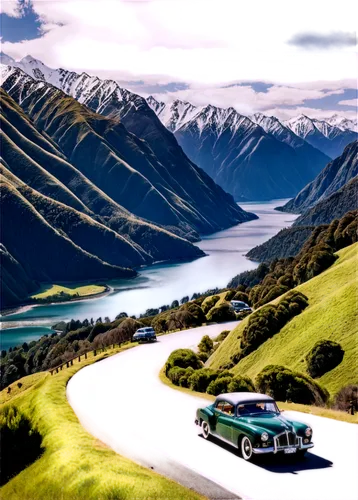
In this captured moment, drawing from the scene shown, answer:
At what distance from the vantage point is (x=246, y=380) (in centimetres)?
2794

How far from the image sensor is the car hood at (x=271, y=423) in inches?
628

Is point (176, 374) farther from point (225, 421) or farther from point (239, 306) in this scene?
point (239, 306)

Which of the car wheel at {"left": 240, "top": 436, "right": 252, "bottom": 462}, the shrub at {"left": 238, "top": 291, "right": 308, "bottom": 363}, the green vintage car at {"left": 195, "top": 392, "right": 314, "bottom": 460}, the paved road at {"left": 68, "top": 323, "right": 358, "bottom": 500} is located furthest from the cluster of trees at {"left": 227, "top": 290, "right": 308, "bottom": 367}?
the car wheel at {"left": 240, "top": 436, "right": 252, "bottom": 462}

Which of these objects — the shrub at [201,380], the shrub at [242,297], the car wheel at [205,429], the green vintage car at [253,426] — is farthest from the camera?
the shrub at [242,297]

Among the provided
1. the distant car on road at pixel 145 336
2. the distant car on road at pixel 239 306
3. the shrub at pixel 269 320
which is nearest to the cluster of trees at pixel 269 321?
the shrub at pixel 269 320

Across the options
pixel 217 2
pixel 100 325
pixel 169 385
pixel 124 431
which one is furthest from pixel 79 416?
pixel 100 325

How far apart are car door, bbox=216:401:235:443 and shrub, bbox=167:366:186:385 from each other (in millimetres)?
16263

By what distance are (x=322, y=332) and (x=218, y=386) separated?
25.4 ft

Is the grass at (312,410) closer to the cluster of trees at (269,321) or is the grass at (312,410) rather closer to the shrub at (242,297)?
the cluster of trees at (269,321)

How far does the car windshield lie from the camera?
17.6 meters

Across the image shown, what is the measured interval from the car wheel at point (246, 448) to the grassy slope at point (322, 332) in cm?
1398

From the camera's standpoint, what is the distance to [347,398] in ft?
83.8

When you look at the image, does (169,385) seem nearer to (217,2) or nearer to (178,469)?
(178,469)

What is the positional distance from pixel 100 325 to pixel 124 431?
106m
